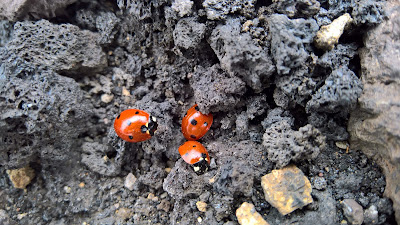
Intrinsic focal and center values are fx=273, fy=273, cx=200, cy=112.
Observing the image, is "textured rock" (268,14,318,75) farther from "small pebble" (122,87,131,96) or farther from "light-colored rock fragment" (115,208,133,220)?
"light-colored rock fragment" (115,208,133,220)

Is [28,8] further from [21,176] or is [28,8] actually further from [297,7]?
[297,7]

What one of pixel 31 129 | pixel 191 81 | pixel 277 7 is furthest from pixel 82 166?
pixel 277 7

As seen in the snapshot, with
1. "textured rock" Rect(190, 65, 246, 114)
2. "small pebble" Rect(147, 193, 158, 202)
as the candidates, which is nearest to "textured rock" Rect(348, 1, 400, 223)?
"textured rock" Rect(190, 65, 246, 114)

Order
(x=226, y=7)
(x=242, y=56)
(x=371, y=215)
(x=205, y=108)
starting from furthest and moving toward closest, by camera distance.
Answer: (x=205, y=108)
(x=226, y=7)
(x=242, y=56)
(x=371, y=215)

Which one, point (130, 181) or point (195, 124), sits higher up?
point (195, 124)

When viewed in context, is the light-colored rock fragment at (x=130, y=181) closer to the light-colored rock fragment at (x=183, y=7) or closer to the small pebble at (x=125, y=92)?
the small pebble at (x=125, y=92)

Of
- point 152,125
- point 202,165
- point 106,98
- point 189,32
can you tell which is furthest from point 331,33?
point 106,98
